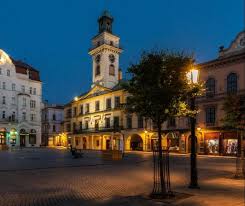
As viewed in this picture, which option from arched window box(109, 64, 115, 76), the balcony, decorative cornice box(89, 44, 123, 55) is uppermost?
decorative cornice box(89, 44, 123, 55)

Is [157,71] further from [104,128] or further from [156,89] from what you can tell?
[104,128]

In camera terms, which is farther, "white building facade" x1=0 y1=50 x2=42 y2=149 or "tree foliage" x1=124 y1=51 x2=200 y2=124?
"white building facade" x1=0 y1=50 x2=42 y2=149

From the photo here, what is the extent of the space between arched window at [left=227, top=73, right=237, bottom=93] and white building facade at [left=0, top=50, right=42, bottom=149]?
4725 centimetres

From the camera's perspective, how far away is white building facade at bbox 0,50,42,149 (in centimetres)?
6806

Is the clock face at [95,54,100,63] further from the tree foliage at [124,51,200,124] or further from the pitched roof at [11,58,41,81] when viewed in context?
the tree foliage at [124,51,200,124]

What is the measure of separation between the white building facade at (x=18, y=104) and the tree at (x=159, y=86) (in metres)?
61.2

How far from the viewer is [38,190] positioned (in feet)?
36.4

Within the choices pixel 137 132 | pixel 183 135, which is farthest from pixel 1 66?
pixel 183 135

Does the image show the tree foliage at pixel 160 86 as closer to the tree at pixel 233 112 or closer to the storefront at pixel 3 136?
the tree at pixel 233 112

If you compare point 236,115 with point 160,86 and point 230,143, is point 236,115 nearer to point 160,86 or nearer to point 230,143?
point 160,86

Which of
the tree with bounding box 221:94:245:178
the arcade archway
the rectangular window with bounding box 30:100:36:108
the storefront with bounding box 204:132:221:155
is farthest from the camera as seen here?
the rectangular window with bounding box 30:100:36:108

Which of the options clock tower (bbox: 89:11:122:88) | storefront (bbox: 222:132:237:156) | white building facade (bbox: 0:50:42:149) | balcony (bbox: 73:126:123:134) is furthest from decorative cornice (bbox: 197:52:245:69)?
white building facade (bbox: 0:50:42:149)

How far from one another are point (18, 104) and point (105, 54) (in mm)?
23046

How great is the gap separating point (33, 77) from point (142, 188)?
222ft
